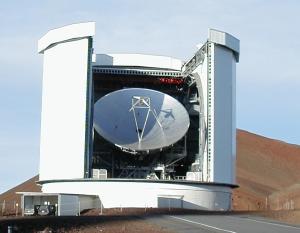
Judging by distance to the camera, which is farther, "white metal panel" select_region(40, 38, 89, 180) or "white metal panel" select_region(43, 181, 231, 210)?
"white metal panel" select_region(40, 38, 89, 180)

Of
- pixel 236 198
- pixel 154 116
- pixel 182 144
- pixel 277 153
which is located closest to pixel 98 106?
pixel 154 116

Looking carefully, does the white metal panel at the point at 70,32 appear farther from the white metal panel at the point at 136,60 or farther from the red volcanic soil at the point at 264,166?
the red volcanic soil at the point at 264,166

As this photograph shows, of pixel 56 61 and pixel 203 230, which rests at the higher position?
pixel 56 61

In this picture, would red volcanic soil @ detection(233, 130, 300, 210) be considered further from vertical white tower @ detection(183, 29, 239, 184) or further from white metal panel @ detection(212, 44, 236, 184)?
vertical white tower @ detection(183, 29, 239, 184)

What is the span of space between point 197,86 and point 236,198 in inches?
1736

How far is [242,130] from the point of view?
196 metres

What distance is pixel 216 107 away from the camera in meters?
61.6

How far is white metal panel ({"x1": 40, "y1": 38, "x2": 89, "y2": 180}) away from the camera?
194 ft

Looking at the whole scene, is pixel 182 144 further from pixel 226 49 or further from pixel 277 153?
pixel 277 153

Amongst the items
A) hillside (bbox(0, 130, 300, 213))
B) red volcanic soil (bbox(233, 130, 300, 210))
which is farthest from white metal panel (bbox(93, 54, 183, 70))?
red volcanic soil (bbox(233, 130, 300, 210))

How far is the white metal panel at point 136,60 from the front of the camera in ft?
221

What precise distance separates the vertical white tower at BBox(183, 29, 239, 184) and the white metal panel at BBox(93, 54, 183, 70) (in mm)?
5054

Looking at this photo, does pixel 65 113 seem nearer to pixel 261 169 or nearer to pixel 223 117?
pixel 223 117

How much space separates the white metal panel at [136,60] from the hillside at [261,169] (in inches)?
1627
